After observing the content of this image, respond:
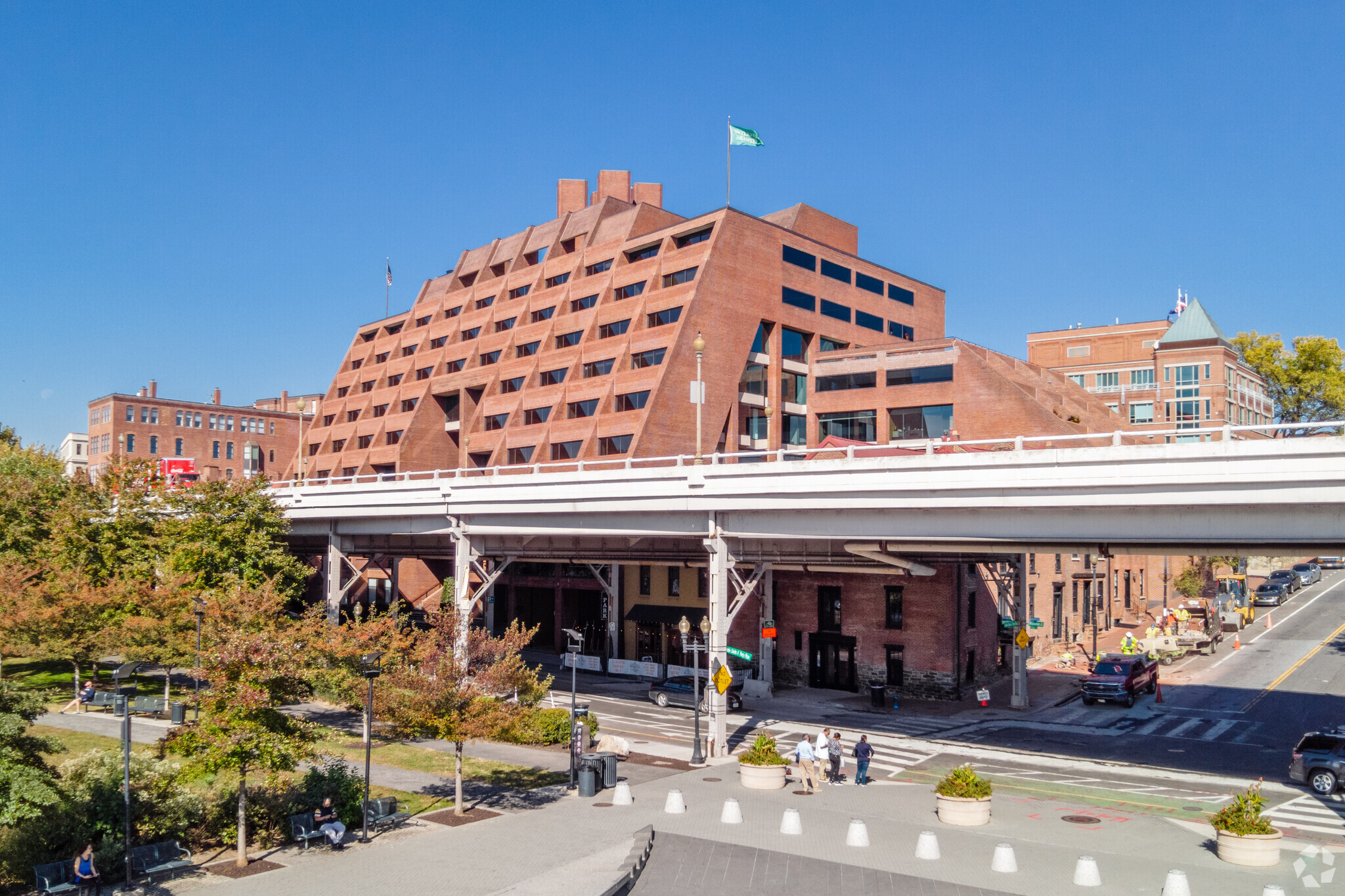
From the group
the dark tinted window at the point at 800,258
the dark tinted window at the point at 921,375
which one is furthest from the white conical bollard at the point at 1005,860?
the dark tinted window at the point at 800,258

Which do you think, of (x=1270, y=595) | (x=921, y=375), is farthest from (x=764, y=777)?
(x=1270, y=595)

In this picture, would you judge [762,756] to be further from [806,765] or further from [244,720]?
[244,720]

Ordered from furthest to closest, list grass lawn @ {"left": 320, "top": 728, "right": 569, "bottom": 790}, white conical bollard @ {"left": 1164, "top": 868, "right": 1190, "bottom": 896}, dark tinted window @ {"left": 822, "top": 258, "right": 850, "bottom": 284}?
1. dark tinted window @ {"left": 822, "top": 258, "right": 850, "bottom": 284}
2. grass lawn @ {"left": 320, "top": 728, "right": 569, "bottom": 790}
3. white conical bollard @ {"left": 1164, "top": 868, "right": 1190, "bottom": 896}

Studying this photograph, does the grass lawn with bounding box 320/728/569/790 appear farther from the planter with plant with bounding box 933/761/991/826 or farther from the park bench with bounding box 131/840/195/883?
the planter with plant with bounding box 933/761/991/826

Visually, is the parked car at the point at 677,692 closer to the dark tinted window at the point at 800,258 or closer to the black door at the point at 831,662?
the black door at the point at 831,662

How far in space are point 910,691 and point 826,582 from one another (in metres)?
6.41

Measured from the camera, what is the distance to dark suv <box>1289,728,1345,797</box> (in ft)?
88.0

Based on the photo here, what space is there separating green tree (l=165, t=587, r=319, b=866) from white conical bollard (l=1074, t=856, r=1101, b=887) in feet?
50.4

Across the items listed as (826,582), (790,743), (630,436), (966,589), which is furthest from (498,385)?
(790,743)

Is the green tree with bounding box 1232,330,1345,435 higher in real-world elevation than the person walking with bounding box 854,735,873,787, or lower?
higher

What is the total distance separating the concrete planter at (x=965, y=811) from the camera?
22.7m

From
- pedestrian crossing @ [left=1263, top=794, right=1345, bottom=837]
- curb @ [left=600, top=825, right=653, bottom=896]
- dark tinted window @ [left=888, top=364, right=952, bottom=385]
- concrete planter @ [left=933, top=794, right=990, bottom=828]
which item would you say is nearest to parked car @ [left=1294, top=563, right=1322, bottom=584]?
dark tinted window @ [left=888, top=364, right=952, bottom=385]

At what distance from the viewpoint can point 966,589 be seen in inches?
1868

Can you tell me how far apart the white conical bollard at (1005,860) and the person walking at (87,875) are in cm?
1620
